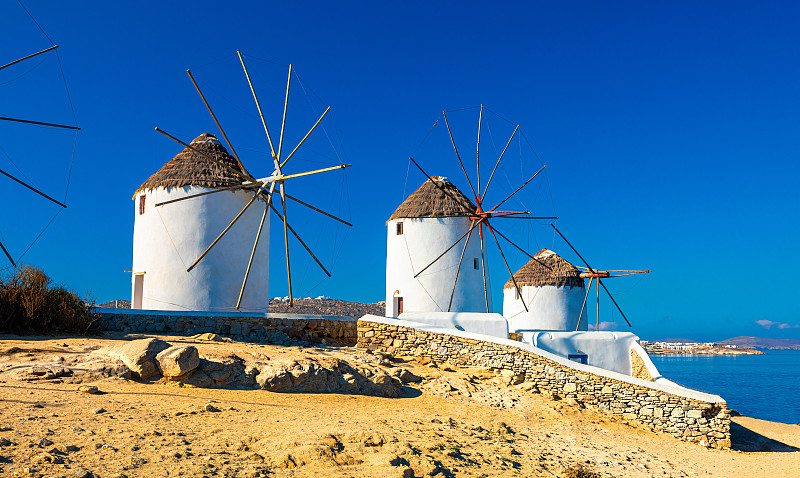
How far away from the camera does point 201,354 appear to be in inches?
369

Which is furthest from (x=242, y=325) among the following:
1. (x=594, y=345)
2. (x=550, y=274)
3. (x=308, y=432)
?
(x=550, y=274)

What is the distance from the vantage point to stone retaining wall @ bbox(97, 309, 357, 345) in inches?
512

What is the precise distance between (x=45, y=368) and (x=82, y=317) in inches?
165

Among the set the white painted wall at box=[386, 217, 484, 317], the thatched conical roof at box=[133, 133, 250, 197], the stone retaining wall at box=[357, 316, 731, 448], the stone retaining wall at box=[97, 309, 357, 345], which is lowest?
the stone retaining wall at box=[357, 316, 731, 448]

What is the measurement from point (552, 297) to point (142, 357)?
65.4ft

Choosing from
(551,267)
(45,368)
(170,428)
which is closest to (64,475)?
(170,428)

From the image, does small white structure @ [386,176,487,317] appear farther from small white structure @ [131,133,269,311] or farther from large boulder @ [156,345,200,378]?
large boulder @ [156,345,200,378]

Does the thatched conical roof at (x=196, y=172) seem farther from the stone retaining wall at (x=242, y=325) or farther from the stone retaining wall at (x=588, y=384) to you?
the stone retaining wall at (x=588, y=384)

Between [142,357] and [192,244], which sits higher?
[192,244]

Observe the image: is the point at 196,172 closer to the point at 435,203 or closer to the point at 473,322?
the point at 435,203

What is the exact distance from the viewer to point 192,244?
1578cm

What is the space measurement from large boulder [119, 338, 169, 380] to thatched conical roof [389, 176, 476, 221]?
13033 mm

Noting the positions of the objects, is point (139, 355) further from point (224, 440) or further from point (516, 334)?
point (516, 334)

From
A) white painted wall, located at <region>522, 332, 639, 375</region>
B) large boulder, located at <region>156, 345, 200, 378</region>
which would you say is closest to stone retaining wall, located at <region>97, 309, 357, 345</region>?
large boulder, located at <region>156, 345, 200, 378</region>
